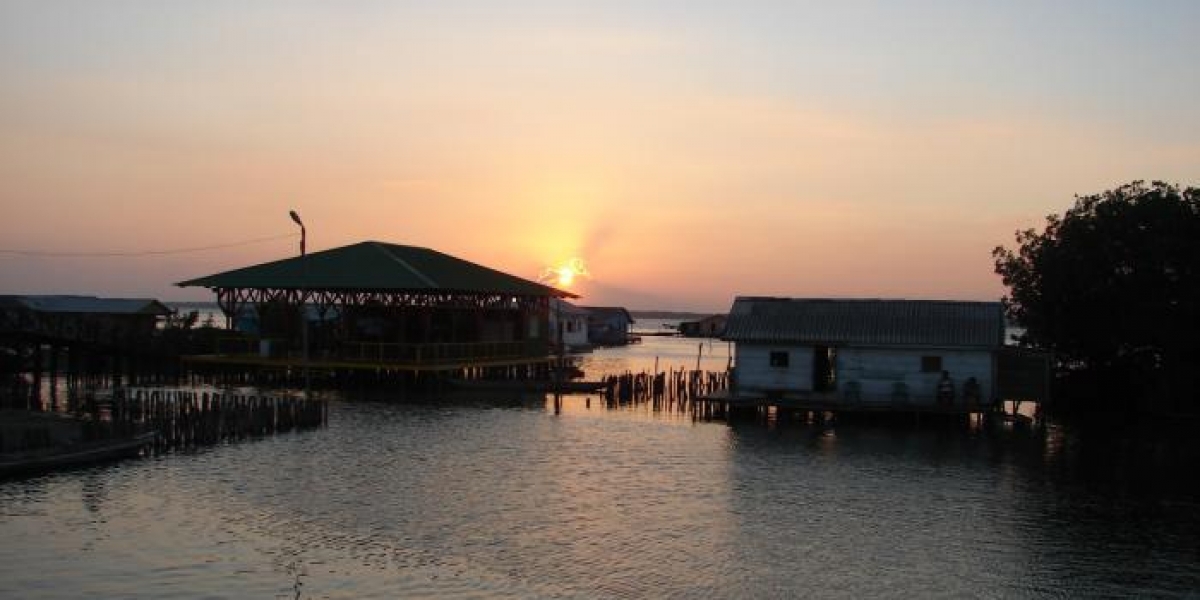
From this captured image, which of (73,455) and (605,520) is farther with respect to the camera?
(73,455)

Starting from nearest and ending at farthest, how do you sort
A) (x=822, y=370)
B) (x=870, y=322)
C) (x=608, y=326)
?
(x=870, y=322), (x=822, y=370), (x=608, y=326)

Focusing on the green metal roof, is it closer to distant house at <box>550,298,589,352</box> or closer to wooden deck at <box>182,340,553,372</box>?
wooden deck at <box>182,340,553,372</box>

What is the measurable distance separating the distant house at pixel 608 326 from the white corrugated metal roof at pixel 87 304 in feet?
180

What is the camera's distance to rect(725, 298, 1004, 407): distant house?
46938 millimetres

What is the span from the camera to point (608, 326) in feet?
454

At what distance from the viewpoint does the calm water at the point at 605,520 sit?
21.8 meters

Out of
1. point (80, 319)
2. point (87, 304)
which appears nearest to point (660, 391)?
point (80, 319)

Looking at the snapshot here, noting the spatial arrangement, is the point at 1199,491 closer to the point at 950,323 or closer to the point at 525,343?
the point at 950,323

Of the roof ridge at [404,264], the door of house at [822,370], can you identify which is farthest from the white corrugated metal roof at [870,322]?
the roof ridge at [404,264]

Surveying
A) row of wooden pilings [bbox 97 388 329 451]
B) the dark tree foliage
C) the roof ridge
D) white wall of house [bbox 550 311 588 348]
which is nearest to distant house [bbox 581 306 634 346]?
white wall of house [bbox 550 311 588 348]

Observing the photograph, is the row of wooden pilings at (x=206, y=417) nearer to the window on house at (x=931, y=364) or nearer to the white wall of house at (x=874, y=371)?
the white wall of house at (x=874, y=371)

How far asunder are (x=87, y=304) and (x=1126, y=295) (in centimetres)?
7474

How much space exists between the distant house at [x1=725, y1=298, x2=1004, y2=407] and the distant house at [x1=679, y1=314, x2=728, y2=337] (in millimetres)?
95828

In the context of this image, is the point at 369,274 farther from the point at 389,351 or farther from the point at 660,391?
the point at 660,391
